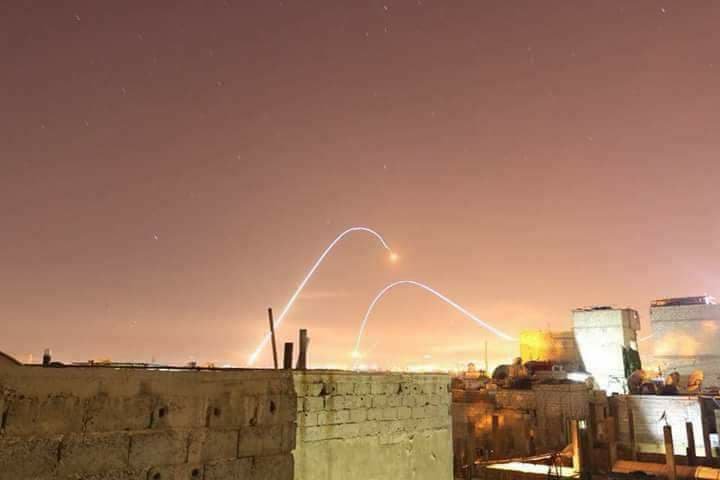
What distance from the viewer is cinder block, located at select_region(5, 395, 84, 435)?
4723 mm

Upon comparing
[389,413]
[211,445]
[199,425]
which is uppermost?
[199,425]

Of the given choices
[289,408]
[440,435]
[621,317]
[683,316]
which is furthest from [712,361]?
[289,408]

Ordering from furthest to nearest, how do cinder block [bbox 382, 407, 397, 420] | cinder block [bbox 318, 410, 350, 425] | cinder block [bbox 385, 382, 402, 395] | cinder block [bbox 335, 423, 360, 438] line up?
cinder block [bbox 385, 382, 402, 395] → cinder block [bbox 382, 407, 397, 420] → cinder block [bbox 335, 423, 360, 438] → cinder block [bbox 318, 410, 350, 425]

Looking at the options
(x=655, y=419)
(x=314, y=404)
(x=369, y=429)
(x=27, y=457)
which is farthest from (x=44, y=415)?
(x=655, y=419)

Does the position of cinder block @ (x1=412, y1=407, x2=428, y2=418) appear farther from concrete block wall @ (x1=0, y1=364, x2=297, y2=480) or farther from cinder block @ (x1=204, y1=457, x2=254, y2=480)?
cinder block @ (x1=204, y1=457, x2=254, y2=480)

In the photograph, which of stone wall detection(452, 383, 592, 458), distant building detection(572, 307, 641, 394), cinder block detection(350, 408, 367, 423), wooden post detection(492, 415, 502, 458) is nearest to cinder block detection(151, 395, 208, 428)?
cinder block detection(350, 408, 367, 423)

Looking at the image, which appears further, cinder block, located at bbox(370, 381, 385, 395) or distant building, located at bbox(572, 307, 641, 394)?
distant building, located at bbox(572, 307, 641, 394)

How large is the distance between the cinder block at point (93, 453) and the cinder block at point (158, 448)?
85mm

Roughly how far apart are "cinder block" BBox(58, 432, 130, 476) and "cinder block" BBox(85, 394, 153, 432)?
0.25 ft

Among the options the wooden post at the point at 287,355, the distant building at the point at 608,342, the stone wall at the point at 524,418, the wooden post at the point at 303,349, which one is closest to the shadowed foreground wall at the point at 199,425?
the wooden post at the point at 303,349

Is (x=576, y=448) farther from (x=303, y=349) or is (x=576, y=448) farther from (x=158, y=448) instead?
(x=158, y=448)

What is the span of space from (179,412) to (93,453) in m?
0.94

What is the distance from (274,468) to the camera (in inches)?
264

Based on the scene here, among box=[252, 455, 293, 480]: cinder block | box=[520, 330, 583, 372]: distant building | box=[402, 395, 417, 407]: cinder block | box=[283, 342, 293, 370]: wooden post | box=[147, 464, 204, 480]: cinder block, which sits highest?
box=[520, 330, 583, 372]: distant building
